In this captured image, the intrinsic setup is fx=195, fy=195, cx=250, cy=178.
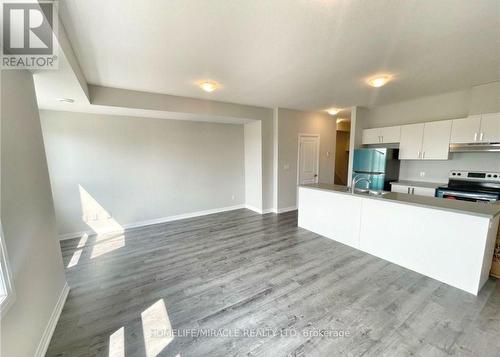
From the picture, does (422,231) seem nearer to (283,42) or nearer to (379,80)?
(379,80)

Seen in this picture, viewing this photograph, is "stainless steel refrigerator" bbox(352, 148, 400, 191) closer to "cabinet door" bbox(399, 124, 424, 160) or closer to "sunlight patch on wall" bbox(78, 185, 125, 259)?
"cabinet door" bbox(399, 124, 424, 160)

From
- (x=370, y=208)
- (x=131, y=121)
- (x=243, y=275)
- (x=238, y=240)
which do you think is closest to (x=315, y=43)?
(x=370, y=208)

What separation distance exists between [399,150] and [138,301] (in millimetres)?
5597

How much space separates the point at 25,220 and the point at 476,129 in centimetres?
627

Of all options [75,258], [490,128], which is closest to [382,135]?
[490,128]

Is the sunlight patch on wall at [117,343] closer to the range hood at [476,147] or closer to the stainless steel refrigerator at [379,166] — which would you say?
the stainless steel refrigerator at [379,166]

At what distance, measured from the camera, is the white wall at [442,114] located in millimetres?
3438

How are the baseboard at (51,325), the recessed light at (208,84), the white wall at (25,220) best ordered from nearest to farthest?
the white wall at (25,220) → the baseboard at (51,325) → the recessed light at (208,84)

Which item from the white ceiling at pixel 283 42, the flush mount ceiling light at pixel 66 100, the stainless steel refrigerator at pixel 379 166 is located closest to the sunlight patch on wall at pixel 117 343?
the white ceiling at pixel 283 42

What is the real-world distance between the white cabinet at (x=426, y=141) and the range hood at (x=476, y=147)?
0.40ft

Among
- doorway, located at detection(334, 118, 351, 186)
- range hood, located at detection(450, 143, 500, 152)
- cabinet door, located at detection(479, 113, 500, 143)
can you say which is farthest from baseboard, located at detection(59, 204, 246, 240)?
cabinet door, located at detection(479, 113, 500, 143)

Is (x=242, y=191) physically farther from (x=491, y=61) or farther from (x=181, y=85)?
(x=491, y=61)

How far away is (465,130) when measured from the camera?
3590mm

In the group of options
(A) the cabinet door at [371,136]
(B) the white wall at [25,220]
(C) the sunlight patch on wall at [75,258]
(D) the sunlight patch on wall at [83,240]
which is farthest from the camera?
(A) the cabinet door at [371,136]
